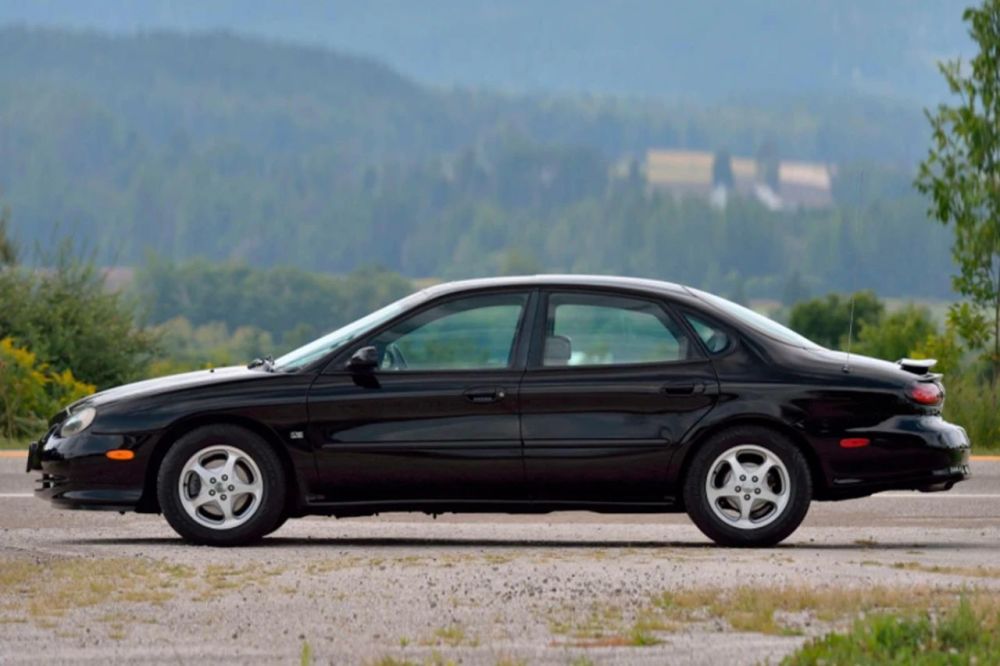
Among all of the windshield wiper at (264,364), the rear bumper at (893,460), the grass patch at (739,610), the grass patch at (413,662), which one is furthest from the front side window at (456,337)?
the grass patch at (413,662)

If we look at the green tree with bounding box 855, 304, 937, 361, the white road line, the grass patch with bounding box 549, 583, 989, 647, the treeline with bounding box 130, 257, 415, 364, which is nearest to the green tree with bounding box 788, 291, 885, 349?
the green tree with bounding box 855, 304, 937, 361

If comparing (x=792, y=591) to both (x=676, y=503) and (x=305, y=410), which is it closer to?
(x=676, y=503)

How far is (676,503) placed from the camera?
36.2ft

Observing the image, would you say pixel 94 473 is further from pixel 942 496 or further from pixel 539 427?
pixel 942 496

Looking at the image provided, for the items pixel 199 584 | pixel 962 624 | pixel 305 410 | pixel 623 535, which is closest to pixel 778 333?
pixel 623 535

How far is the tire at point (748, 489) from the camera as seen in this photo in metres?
10.8

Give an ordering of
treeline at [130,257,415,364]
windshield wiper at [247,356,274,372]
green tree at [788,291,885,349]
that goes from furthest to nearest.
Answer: treeline at [130,257,415,364] → green tree at [788,291,885,349] → windshield wiper at [247,356,274,372]

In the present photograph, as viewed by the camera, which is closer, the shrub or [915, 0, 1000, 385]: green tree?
the shrub

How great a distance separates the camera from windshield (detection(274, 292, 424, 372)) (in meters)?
11.3

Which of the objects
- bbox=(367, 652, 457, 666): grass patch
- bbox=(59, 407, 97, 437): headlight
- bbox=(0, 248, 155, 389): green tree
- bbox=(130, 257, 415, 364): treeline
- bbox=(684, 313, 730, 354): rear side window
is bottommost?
bbox=(367, 652, 457, 666): grass patch

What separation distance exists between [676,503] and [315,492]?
186 cm

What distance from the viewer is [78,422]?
1141cm

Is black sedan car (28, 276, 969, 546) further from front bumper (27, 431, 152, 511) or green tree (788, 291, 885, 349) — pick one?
green tree (788, 291, 885, 349)

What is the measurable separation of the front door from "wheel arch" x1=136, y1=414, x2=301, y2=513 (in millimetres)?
167
